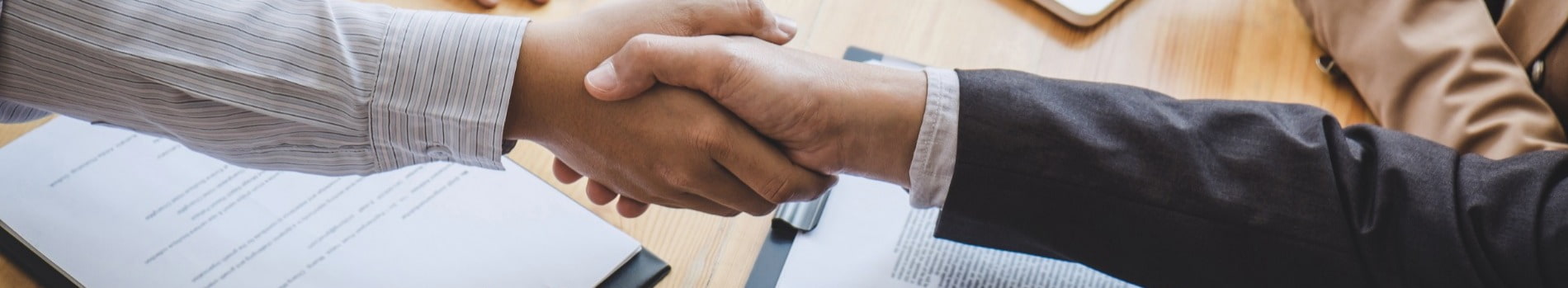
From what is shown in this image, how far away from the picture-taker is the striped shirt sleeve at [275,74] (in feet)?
2.22

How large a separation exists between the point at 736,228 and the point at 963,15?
321mm

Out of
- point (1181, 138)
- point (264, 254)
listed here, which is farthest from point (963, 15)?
point (264, 254)

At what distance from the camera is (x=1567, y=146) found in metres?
0.78

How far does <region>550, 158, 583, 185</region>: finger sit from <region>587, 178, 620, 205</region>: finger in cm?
2

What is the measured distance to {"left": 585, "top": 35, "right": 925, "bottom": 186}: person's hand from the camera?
723mm

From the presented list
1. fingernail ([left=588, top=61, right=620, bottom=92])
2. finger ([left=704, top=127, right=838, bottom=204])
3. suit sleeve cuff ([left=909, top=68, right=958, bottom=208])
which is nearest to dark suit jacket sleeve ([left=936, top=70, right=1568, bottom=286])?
suit sleeve cuff ([left=909, top=68, right=958, bottom=208])

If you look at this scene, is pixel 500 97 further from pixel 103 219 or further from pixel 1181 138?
pixel 1181 138

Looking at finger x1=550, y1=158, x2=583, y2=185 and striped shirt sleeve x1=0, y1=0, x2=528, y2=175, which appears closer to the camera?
striped shirt sleeve x1=0, y1=0, x2=528, y2=175

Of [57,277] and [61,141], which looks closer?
[57,277]

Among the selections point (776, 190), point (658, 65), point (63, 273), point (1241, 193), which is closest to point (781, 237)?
point (776, 190)

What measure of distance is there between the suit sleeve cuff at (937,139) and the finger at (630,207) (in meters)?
0.21

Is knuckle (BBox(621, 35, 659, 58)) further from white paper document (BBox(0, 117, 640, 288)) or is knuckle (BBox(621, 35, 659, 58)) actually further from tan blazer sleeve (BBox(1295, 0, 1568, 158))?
tan blazer sleeve (BBox(1295, 0, 1568, 158))

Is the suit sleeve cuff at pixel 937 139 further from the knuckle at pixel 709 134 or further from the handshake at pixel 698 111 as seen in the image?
the knuckle at pixel 709 134

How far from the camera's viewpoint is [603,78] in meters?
0.73
